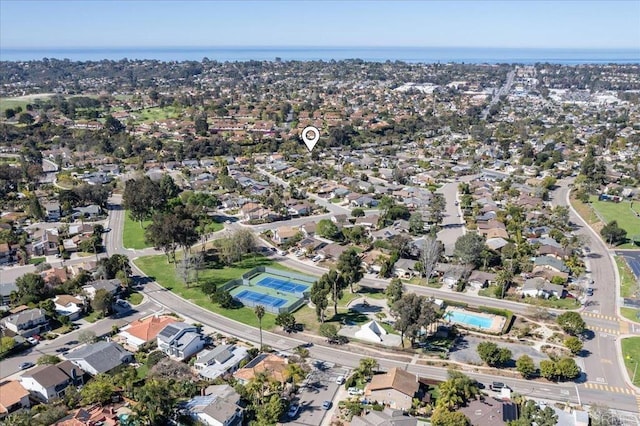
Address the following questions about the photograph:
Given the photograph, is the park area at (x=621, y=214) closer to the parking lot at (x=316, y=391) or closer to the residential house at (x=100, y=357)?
the parking lot at (x=316, y=391)

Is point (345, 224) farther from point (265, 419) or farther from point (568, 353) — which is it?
point (265, 419)

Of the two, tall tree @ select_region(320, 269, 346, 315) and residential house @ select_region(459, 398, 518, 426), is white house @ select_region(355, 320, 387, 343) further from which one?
residential house @ select_region(459, 398, 518, 426)

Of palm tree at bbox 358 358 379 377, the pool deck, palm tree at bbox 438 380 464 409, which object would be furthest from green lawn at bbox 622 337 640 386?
palm tree at bbox 358 358 379 377

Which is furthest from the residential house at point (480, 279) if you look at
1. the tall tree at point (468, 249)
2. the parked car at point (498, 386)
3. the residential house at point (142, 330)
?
the residential house at point (142, 330)

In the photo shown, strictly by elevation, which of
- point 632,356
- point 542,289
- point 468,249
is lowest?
point 632,356

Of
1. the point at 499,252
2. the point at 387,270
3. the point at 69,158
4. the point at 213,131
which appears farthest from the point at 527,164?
the point at 69,158

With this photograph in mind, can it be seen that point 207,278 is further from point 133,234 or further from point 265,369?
point 265,369

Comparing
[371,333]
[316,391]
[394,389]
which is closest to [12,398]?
[316,391]
